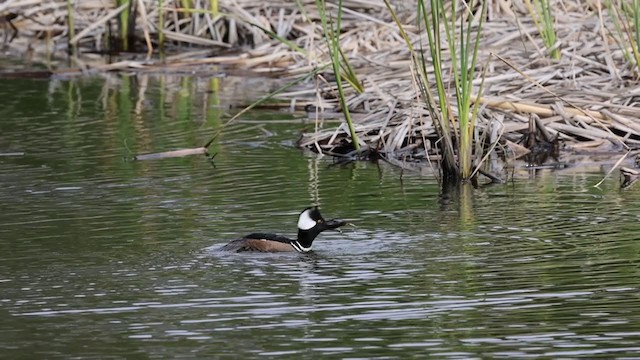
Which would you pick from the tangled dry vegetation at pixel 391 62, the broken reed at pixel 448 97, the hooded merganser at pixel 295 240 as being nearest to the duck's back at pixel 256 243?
the hooded merganser at pixel 295 240

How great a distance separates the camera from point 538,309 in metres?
6.59

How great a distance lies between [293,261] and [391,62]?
717cm

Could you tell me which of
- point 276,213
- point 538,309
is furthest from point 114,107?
point 538,309

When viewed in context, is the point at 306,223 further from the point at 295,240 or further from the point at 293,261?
the point at 293,261

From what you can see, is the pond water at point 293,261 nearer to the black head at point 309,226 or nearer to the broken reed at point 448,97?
the black head at point 309,226

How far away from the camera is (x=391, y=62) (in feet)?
49.1

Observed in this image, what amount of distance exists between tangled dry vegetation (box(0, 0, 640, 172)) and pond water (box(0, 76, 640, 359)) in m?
0.71

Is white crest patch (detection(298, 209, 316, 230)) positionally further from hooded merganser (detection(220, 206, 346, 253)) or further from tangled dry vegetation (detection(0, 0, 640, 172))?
tangled dry vegetation (detection(0, 0, 640, 172))

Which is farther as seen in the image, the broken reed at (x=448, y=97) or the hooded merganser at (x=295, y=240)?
the broken reed at (x=448, y=97)

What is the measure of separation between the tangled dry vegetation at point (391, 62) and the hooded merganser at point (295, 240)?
2.36 m

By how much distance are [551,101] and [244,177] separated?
120 inches

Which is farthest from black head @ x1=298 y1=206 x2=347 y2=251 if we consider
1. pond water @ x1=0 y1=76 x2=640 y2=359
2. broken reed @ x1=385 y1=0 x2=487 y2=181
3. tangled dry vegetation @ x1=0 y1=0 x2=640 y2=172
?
tangled dry vegetation @ x1=0 y1=0 x2=640 y2=172

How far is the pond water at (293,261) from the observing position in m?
6.18

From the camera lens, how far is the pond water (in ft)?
20.3
